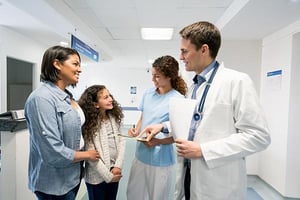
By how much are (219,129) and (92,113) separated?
96cm

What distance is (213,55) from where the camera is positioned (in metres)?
1.10

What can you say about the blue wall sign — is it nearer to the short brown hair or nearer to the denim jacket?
the short brown hair

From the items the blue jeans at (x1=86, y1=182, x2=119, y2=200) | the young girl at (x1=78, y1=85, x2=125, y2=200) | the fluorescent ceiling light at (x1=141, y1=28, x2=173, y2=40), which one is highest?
the fluorescent ceiling light at (x1=141, y1=28, x2=173, y2=40)

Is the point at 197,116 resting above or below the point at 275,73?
below

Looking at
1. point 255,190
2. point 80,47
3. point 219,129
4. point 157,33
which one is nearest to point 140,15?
point 157,33

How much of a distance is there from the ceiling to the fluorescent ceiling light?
0.41ft

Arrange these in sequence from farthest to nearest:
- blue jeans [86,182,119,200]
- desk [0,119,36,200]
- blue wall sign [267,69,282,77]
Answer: blue wall sign [267,69,282,77]
desk [0,119,36,200]
blue jeans [86,182,119,200]

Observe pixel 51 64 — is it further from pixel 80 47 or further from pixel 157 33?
pixel 157 33

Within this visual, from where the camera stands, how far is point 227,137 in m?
0.98

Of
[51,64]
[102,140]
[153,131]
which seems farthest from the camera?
[102,140]

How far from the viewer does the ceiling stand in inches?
94.5

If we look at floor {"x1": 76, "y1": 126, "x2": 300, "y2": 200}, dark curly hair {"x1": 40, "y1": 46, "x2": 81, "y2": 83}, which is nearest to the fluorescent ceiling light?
floor {"x1": 76, "y1": 126, "x2": 300, "y2": 200}

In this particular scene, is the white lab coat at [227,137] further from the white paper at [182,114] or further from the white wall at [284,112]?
the white wall at [284,112]

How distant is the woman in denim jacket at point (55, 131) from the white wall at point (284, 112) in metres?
2.67
